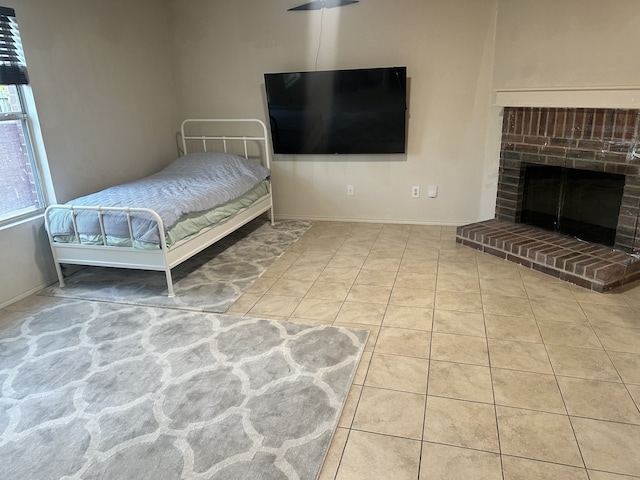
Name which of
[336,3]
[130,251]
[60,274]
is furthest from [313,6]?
[60,274]

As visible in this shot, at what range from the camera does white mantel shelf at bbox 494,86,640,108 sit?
3.17 m

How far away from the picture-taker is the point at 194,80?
491 centimetres

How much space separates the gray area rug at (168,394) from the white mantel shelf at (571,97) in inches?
97.5

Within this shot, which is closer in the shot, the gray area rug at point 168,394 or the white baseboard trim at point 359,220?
the gray area rug at point 168,394

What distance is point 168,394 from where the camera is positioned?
219 centimetres

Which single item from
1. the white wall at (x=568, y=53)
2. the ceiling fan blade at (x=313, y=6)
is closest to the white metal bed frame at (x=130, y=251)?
the ceiling fan blade at (x=313, y=6)

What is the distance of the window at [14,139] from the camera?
3.10 m

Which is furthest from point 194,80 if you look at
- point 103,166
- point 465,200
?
point 465,200

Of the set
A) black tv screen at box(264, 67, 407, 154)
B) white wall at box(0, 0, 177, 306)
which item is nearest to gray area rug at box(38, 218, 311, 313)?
white wall at box(0, 0, 177, 306)

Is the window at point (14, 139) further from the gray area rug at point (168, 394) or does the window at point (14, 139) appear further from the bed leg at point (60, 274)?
the gray area rug at point (168, 394)

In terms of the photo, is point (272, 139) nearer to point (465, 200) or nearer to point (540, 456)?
point (465, 200)

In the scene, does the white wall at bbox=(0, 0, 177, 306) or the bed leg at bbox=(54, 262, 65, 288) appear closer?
the white wall at bbox=(0, 0, 177, 306)

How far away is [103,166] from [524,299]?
362 centimetres

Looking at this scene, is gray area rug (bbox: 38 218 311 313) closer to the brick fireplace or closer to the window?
the window
